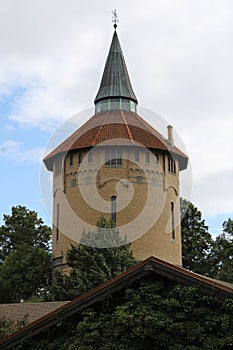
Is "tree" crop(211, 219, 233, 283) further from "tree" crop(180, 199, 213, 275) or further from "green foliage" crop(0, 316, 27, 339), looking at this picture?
"green foliage" crop(0, 316, 27, 339)

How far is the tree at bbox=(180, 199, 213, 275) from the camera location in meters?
43.3

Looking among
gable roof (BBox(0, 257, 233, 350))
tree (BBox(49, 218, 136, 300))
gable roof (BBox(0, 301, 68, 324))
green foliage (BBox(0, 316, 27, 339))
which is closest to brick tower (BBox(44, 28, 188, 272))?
tree (BBox(49, 218, 136, 300))

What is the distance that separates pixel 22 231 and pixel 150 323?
3250 cm

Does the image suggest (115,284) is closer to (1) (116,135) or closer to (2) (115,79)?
→ (1) (116,135)

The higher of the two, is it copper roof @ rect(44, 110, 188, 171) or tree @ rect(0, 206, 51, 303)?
copper roof @ rect(44, 110, 188, 171)

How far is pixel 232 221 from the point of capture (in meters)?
42.1

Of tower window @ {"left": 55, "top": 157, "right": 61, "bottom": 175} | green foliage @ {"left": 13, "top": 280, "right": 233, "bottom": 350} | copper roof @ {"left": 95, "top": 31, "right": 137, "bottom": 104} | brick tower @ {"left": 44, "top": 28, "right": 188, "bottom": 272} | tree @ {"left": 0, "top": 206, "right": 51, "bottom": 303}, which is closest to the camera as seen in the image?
green foliage @ {"left": 13, "top": 280, "right": 233, "bottom": 350}

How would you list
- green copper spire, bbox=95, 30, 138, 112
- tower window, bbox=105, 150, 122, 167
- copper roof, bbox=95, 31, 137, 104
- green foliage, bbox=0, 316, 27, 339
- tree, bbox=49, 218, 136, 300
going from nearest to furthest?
green foliage, bbox=0, 316, 27, 339
tree, bbox=49, 218, 136, 300
tower window, bbox=105, 150, 122, 167
green copper spire, bbox=95, 30, 138, 112
copper roof, bbox=95, 31, 137, 104

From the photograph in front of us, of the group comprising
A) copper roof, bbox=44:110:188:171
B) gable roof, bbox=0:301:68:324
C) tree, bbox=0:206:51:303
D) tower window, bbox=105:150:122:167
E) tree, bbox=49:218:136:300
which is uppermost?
copper roof, bbox=44:110:188:171

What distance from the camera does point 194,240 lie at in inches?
1747

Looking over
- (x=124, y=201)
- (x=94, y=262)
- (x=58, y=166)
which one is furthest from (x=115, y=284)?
(x=58, y=166)

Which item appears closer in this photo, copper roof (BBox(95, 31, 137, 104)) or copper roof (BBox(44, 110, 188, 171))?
copper roof (BBox(44, 110, 188, 171))

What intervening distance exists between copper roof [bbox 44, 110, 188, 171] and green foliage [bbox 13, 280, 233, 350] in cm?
2568

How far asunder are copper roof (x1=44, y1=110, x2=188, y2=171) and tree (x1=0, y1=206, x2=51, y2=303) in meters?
4.69
